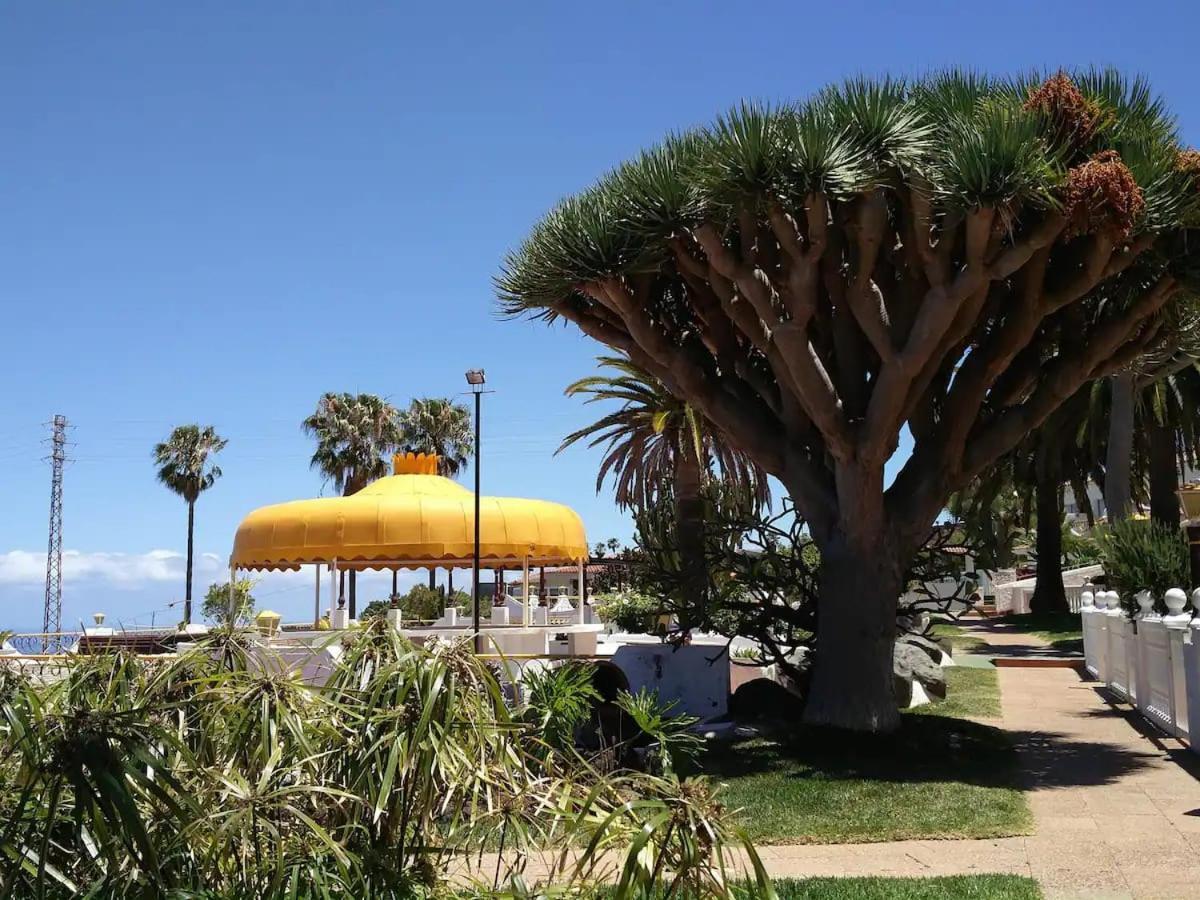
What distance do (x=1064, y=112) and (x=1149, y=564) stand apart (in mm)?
7212

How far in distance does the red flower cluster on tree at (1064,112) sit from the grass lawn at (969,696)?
6.89 meters

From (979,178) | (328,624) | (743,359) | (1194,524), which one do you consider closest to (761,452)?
(743,359)

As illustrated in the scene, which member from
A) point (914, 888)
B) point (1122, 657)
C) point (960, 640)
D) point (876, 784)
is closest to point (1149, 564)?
point (1122, 657)

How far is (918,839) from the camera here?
27.6 feet

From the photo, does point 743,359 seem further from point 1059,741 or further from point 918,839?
point 918,839

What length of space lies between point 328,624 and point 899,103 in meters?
19.6

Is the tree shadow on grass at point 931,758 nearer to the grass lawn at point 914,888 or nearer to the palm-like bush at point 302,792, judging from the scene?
the grass lawn at point 914,888

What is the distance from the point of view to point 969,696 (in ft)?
55.0

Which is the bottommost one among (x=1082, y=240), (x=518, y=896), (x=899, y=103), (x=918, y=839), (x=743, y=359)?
(x=918, y=839)

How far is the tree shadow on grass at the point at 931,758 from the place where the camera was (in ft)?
35.0

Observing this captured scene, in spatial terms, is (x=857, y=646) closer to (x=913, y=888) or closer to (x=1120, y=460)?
(x=913, y=888)

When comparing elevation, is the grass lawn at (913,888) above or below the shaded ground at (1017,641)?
below

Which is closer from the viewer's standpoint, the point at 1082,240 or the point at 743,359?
the point at 1082,240

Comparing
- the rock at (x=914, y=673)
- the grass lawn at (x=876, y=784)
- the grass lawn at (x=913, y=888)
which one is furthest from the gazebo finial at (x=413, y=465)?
the grass lawn at (x=913, y=888)
